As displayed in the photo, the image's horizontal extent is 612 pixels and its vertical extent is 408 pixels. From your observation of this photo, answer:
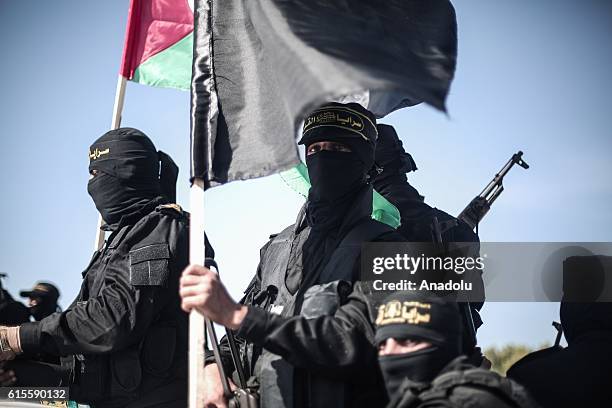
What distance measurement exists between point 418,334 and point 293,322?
53cm

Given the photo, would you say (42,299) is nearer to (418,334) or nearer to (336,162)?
(336,162)

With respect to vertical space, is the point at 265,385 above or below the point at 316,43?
below

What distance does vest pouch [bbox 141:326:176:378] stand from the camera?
4809mm

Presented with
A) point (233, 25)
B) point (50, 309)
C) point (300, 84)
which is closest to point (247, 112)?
point (233, 25)

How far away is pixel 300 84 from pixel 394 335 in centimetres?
106

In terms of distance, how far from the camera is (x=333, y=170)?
4047 millimetres

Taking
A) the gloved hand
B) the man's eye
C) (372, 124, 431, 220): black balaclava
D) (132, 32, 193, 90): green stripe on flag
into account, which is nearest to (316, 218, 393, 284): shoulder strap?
the man's eye

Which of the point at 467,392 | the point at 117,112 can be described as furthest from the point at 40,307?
the point at 467,392

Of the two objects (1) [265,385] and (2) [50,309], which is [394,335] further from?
(2) [50,309]

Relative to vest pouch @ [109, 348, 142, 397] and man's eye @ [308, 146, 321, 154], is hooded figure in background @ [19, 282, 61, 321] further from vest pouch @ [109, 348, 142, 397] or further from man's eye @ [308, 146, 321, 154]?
man's eye @ [308, 146, 321, 154]

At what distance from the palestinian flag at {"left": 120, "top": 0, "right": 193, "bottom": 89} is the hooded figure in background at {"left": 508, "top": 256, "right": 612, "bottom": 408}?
312 centimetres

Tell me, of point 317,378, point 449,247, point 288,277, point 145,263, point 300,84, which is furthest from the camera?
point 449,247

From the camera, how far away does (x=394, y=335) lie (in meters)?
3.29

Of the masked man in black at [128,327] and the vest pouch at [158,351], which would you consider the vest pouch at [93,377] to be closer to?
the masked man in black at [128,327]
